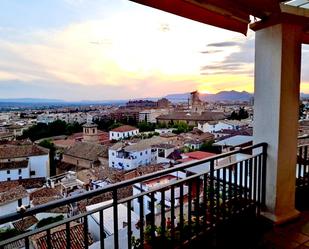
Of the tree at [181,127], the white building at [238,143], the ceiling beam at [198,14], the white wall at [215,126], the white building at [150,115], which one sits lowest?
the tree at [181,127]

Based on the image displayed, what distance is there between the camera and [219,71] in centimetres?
1131

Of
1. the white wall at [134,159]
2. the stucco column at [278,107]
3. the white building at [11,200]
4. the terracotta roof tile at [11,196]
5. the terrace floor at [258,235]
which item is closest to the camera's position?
the terrace floor at [258,235]

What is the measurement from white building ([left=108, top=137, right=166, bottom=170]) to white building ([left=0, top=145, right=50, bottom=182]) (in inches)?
249

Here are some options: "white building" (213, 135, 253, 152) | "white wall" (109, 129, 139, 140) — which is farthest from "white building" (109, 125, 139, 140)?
"white building" (213, 135, 253, 152)

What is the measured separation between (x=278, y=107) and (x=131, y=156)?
2296 centimetres

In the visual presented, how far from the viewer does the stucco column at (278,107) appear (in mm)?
2467

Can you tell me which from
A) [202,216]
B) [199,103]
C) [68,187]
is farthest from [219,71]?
[199,103]

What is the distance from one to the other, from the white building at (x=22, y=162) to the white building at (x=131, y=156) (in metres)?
6.32

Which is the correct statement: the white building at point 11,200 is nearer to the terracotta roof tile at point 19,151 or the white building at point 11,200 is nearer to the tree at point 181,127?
the terracotta roof tile at point 19,151

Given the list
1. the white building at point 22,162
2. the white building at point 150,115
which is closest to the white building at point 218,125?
the white building at point 150,115

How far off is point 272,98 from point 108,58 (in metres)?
9.36

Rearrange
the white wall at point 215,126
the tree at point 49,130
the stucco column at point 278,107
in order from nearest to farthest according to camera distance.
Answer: the stucco column at point 278,107 → the white wall at point 215,126 → the tree at point 49,130

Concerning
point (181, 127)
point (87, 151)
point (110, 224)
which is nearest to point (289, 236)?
point (110, 224)

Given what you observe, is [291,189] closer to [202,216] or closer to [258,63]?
[202,216]
